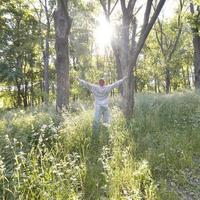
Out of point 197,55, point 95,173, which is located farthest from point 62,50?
point 197,55

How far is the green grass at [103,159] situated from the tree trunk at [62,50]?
2488 mm

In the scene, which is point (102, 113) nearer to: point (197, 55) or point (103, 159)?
point (103, 159)

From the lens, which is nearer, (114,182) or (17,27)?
Result: (114,182)

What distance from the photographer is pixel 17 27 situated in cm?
2767

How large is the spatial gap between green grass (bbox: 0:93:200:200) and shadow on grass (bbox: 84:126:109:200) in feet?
0.05

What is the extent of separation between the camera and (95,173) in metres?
4.76

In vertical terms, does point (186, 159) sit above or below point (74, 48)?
below

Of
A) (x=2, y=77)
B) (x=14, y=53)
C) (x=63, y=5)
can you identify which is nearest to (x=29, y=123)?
(x=63, y=5)

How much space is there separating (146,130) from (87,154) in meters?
2.39

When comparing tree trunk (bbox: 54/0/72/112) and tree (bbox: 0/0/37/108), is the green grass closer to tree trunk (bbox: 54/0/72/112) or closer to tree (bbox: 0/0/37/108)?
tree trunk (bbox: 54/0/72/112)

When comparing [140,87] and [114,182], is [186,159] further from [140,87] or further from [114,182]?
[140,87]

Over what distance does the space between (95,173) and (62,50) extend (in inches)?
236

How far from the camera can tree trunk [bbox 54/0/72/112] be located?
977cm

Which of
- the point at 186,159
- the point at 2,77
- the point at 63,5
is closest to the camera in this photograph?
the point at 186,159
